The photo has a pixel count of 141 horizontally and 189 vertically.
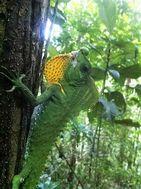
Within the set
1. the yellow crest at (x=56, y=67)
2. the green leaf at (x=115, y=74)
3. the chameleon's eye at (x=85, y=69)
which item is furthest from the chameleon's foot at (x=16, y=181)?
the green leaf at (x=115, y=74)

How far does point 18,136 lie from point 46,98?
0.34m

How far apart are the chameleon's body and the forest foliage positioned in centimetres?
59

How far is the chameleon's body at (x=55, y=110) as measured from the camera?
4.82ft

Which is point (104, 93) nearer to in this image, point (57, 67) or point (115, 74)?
point (115, 74)

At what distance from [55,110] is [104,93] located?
1593mm

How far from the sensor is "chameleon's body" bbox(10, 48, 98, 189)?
1469 millimetres

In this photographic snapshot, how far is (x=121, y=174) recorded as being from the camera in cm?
459

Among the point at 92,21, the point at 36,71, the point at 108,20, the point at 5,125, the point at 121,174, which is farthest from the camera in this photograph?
the point at 121,174

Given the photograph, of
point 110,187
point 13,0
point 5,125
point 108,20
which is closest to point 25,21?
point 13,0

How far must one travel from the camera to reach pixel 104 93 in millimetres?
3131

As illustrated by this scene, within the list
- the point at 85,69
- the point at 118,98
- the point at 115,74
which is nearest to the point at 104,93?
the point at 118,98

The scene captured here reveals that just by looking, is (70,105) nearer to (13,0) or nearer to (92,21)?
(13,0)

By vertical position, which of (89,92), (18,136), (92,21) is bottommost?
(18,136)

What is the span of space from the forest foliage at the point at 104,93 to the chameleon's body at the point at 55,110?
0.59 m
